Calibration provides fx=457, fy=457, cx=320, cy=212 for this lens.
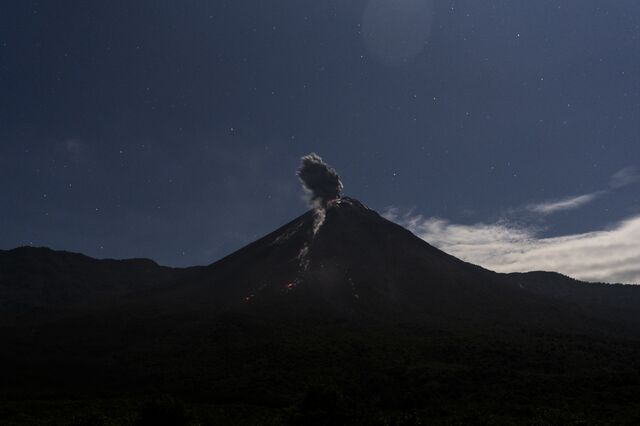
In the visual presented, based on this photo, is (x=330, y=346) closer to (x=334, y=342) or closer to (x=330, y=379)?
(x=334, y=342)

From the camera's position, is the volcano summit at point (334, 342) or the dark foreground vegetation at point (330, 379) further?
the volcano summit at point (334, 342)

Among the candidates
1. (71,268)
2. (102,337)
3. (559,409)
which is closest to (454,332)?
(559,409)

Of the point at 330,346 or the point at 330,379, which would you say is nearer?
the point at 330,379

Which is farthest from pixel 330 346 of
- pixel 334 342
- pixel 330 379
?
pixel 330 379

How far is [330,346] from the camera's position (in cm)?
7169

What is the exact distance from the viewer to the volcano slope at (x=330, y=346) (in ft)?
143

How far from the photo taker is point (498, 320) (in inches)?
3932

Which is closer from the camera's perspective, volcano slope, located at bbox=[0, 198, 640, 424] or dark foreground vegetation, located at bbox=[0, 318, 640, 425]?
dark foreground vegetation, located at bbox=[0, 318, 640, 425]

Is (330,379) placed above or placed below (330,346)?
below

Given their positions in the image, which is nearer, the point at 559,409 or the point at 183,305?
the point at 559,409

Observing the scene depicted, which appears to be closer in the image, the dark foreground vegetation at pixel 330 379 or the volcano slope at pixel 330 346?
the dark foreground vegetation at pixel 330 379

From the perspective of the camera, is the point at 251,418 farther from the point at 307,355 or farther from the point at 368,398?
the point at 307,355

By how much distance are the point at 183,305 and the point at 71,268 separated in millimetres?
99535

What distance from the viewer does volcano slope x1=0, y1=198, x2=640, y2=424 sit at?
143 feet
